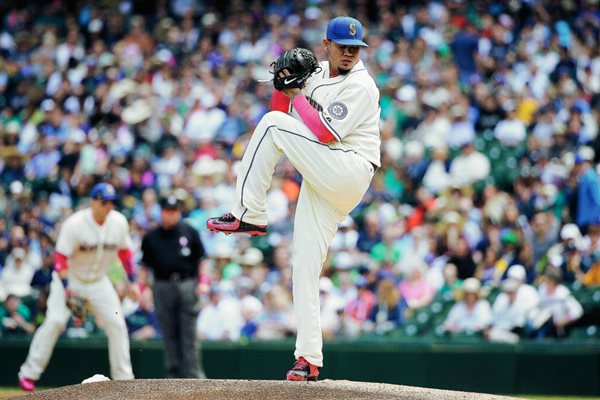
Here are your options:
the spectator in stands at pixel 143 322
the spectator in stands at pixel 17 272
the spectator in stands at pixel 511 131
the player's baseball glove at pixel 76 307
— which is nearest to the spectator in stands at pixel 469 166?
the spectator in stands at pixel 511 131

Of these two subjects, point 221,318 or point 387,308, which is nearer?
point 387,308

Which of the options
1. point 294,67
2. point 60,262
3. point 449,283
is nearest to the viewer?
point 294,67

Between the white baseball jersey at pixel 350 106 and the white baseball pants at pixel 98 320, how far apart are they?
13.2 feet

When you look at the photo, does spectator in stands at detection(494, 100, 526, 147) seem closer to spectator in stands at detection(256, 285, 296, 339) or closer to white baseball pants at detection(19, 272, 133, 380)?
spectator in stands at detection(256, 285, 296, 339)

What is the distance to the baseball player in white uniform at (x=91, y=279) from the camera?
10.9 meters

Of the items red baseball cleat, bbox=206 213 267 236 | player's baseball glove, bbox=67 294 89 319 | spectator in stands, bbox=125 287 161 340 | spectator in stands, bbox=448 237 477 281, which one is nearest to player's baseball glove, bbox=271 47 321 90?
red baseball cleat, bbox=206 213 267 236

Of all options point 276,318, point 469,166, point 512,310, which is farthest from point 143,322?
point 469,166

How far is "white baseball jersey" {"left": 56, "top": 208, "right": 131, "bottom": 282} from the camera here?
35.9 ft

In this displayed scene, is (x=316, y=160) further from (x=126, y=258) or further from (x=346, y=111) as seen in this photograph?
(x=126, y=258)

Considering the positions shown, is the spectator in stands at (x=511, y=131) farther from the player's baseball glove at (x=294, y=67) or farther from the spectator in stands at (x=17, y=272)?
the player's baseball glove at (x=294, y=67)

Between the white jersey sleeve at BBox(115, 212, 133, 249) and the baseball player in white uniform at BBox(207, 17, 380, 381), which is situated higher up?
the baseball player in white uniform at BBox(207, 17, 380, 381)

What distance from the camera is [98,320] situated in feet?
36.2

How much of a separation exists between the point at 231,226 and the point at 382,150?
8799 millimetres

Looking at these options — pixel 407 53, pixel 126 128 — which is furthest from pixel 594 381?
pixel 126 128
